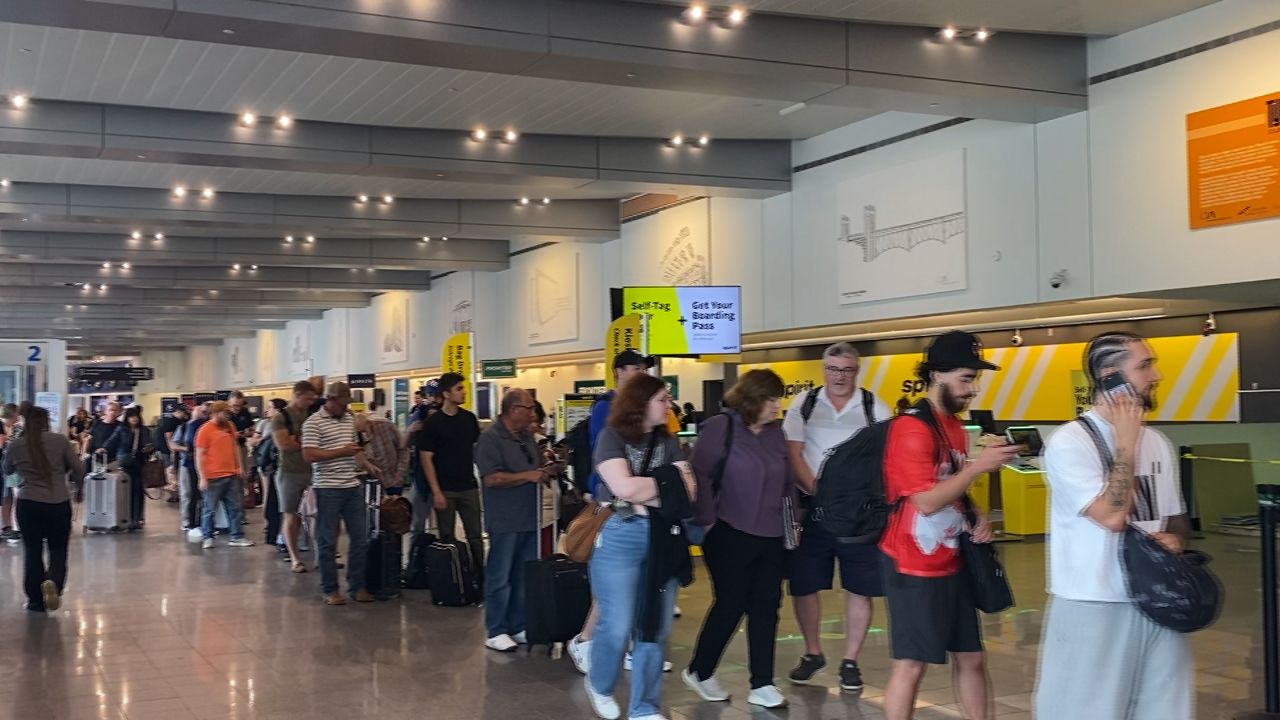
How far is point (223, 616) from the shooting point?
8438mm

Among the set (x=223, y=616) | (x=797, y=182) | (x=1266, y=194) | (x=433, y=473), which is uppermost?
(x=797, y=182)

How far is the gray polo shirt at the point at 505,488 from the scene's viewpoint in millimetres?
6883

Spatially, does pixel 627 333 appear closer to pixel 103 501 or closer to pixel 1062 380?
pixel 1062 380

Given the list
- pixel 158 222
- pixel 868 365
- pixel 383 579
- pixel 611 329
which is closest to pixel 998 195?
pixel 611 329

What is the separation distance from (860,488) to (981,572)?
1.62ft

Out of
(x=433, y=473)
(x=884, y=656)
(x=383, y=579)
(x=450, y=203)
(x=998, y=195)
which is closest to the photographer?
(x=884, y=656)

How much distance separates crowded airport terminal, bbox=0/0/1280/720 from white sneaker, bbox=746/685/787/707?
7cm

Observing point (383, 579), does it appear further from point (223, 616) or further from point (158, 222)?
point (158, 222)

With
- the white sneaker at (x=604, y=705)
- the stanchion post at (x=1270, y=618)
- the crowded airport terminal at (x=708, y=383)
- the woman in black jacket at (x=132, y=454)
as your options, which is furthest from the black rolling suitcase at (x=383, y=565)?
the woman in black jacket at (x=132, y=454)

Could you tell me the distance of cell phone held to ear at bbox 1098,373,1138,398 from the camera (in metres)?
3.11

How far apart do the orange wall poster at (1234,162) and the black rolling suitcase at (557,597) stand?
580cm

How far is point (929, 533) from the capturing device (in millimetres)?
3965

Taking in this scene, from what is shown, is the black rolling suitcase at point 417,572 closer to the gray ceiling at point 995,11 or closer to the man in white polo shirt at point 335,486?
the man in white polo shirt at point 335,486

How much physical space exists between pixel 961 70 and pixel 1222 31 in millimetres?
1899
